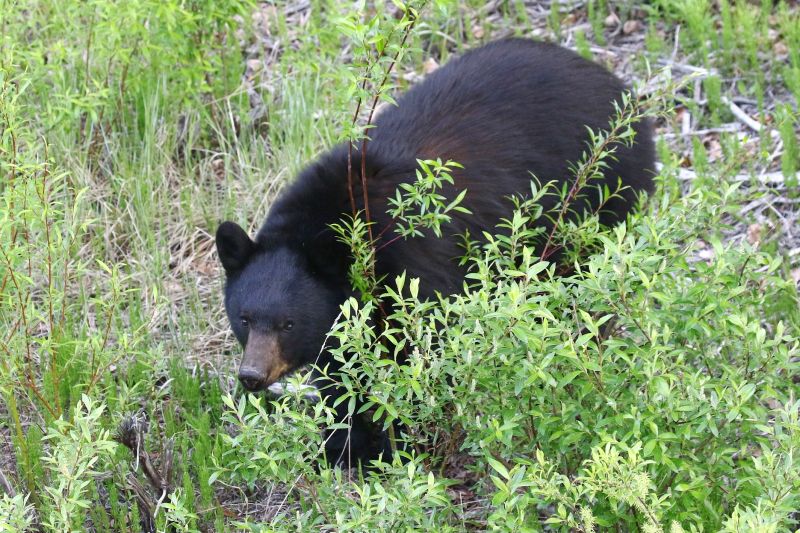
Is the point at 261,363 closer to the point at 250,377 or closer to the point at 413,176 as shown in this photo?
the point at 250,377

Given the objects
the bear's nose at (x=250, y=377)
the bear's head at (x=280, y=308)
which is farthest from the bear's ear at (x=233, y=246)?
the bear's nose at (x=250, y=377)

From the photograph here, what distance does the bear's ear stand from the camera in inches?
183

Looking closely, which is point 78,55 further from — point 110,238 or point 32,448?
point 32,448

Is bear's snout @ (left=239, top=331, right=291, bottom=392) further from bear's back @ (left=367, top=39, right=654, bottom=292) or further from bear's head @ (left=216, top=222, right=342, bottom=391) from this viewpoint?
bear's back @ (left=367, top=39, right=654, bottom=292)

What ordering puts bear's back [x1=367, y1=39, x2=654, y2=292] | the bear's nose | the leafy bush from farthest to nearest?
1. bear's back [x1=367, y1=39, x2=654, y2=292]
2. the bear's nose
3. the leafy bush

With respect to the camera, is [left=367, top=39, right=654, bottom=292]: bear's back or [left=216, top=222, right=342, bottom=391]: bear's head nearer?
[left=216, top=222, right=342, bottom=391]: bear's head

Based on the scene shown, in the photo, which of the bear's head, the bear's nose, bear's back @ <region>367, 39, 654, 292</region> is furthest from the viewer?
bear's back @ <region>367, 39, 654, 292</region>

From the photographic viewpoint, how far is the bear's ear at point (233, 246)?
4.65 metres

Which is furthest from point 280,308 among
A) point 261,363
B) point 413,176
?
point 413,176

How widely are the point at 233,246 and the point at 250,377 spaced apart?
61 centimetres

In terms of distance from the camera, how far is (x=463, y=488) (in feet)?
15.3

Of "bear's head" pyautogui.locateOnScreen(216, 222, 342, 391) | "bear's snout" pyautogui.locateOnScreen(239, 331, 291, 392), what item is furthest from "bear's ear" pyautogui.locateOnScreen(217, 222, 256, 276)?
"bear's snout" pyautogui.locateOnScreen(239, 331, 291, 392)

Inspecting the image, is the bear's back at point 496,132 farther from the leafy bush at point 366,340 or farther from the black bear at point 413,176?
the leafy bush at point 366,340

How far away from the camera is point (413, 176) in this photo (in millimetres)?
4750
